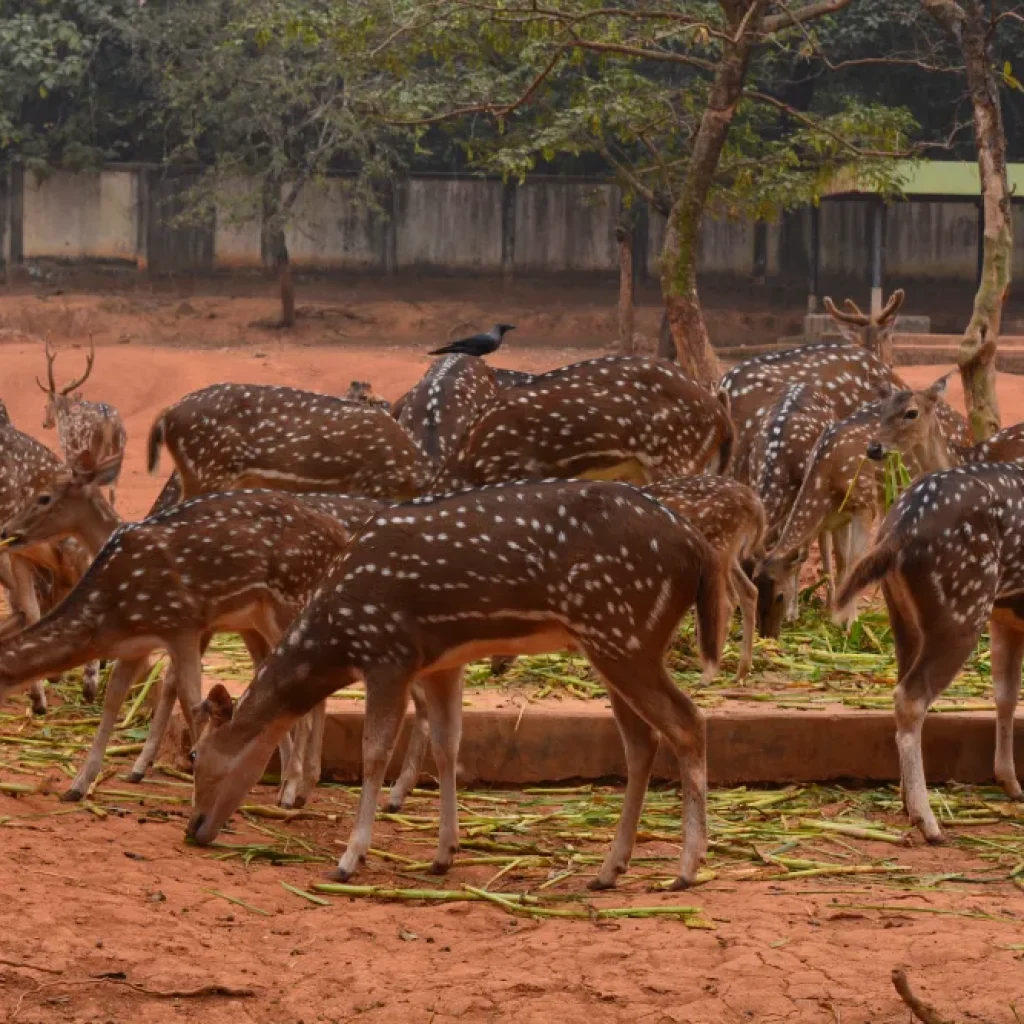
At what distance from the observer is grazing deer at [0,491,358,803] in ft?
24.2

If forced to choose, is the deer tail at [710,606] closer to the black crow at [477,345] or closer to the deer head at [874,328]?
the black crow at [477,345]

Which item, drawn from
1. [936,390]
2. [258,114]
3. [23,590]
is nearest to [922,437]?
[936,390]

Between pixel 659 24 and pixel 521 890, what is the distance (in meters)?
16.1

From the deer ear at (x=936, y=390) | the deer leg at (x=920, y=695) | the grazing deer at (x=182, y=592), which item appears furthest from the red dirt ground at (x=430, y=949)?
the deer ear at (x=936, y=390)

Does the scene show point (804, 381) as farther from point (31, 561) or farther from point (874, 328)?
point (31, 561)

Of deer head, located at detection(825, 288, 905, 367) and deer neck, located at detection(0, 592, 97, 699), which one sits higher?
deer head, located at detection(825, 288, 905, 367)

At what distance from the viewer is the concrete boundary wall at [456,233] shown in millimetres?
33469

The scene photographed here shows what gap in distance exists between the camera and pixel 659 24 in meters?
21.1

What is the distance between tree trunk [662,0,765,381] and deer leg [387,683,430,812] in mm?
8435

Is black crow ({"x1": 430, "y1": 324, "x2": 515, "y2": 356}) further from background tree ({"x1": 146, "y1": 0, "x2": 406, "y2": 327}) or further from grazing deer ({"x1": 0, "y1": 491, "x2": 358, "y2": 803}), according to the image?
background tree ({"x1": 146, "y1": 0, "x2": 406, "y2": 327})

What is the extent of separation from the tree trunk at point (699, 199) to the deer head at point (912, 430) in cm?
544

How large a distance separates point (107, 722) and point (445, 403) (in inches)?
187

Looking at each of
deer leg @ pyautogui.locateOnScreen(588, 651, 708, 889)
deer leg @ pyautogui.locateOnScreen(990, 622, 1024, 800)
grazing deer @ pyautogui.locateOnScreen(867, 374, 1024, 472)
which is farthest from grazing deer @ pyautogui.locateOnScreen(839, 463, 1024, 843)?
grazing deer @ pyautogui.locateOnScreen(867, 374, 1024, 472)

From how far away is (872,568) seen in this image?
24.4 feet
